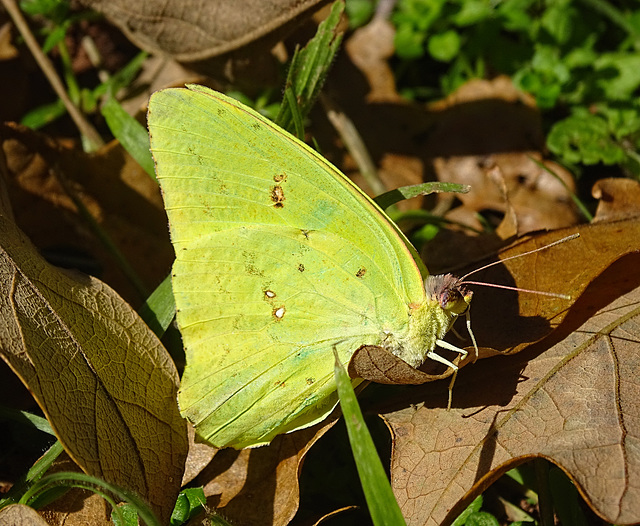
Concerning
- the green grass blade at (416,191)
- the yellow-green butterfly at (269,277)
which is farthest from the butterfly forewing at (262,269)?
the green grass blade at (416,191)

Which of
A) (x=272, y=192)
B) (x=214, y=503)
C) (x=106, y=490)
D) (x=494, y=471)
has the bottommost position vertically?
(x=214, y=503)

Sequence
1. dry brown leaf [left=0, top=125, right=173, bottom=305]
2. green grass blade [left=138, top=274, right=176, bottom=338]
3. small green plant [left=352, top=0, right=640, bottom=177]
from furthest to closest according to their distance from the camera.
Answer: small green plant [left=352, top=0, right=640, bottom=177]
dry brown leaf [left=0, top=125, right=173, bottom=305]
green grass blade [left=138, top=274, right=176, bottom=338]

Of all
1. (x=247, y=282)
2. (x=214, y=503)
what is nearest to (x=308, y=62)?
(x=247, y=282)

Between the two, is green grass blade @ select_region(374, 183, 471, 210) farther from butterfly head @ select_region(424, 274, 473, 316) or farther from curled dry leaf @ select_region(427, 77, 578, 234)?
curled dry leaf @ select_region(427, 77, 578, 234)

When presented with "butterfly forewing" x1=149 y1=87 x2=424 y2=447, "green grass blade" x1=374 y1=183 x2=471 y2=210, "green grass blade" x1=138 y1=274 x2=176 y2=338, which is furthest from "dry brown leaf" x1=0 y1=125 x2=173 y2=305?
"green grass blade" x1=374 y1=183 x2=471 y2=210

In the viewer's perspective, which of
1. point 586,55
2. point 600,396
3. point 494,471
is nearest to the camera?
point 494,471

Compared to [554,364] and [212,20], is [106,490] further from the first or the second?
[212,20]
